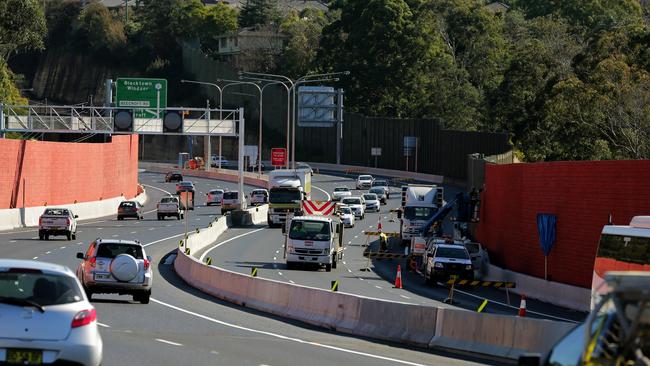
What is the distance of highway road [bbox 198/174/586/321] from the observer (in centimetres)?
3772

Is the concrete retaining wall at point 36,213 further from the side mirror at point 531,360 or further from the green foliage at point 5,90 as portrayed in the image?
the side mirror at point 531,360

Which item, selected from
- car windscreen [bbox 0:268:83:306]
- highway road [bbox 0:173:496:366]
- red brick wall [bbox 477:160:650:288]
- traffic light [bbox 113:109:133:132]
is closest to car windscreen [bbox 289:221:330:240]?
red brick wall [bbox 477:160:650:288]

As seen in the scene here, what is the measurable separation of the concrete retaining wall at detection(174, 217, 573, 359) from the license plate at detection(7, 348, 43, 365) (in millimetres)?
9007

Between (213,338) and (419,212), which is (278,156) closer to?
(419,212)

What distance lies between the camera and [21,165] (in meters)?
77.1

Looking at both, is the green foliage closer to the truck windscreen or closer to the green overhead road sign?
the green overhead road sign

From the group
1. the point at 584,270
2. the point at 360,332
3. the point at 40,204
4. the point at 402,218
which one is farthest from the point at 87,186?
the point at 360,332

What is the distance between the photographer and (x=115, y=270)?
29.2m

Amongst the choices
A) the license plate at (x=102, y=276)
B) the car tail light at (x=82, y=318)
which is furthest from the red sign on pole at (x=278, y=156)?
the car tail light at (x=82, y=318)

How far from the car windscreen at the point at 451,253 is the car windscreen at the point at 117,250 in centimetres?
1693

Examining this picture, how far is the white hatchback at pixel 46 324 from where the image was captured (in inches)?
543

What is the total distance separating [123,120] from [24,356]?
6489 centimetres

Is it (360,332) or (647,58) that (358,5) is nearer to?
(647,58)

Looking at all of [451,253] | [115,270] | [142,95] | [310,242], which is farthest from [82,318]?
[142,95]
